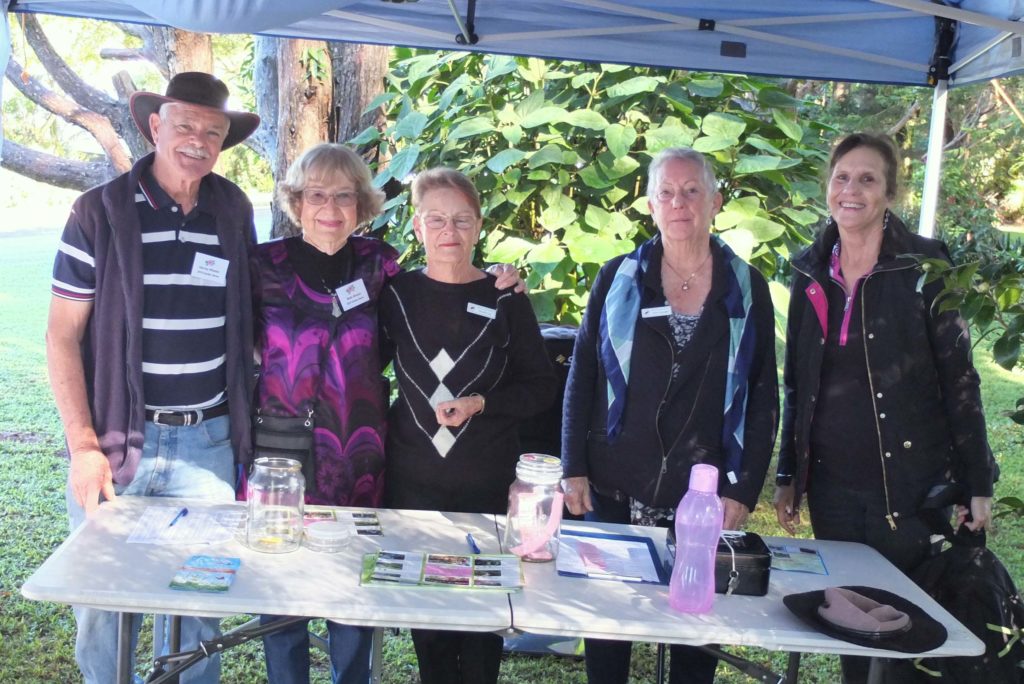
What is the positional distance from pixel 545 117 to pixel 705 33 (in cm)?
95

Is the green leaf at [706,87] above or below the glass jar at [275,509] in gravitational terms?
above

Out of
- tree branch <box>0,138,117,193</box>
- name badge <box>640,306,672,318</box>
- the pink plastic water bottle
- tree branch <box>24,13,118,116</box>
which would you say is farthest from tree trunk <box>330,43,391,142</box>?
the pink plastic water bottle

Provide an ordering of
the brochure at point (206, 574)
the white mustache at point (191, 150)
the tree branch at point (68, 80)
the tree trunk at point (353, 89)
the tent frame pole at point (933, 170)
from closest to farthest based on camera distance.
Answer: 1. the brochure at point (206, 574)
2. the white mustache at point (191, 150)
3. the tent frame pole at point (933, 170)
4. the tree trunk at point (353, 89)
5. the tree branch at point (68, 80)

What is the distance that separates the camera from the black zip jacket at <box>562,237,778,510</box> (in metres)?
2.36

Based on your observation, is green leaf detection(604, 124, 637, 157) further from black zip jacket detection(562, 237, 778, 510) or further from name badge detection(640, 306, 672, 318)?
name badge detection(640, 306, 672, 318)

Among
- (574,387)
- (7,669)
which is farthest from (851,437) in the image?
(7,669)

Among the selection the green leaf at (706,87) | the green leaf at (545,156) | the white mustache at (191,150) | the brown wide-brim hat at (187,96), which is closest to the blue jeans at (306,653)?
the white mustache at (191,150)

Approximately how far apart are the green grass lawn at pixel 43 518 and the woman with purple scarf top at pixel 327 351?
0.98m

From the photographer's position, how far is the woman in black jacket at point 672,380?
2.37 metres

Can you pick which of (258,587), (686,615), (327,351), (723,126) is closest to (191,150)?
(327,351)

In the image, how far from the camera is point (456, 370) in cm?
240

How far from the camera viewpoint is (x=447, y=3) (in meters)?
3.36

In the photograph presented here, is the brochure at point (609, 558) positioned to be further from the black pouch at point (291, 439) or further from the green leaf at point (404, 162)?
the green leaf at point (404, 162)

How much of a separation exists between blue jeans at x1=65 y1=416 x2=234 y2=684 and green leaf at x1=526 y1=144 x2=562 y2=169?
2.21 m
